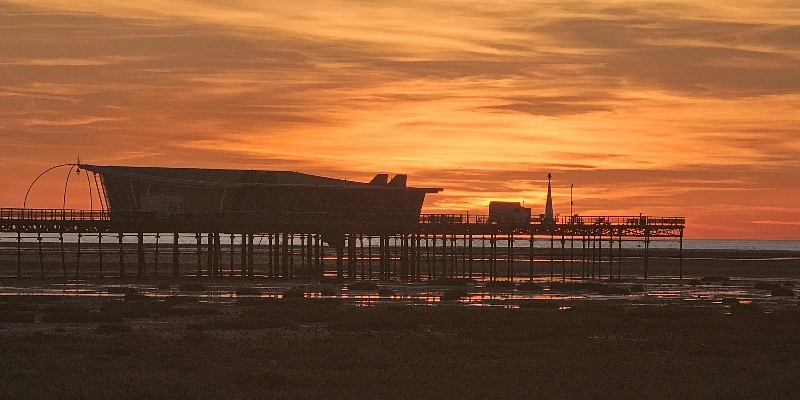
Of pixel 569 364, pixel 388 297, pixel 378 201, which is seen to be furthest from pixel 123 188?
pixel 569 364

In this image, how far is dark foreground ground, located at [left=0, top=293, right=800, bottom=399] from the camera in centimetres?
A: 2647

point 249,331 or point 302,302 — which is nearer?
point 249,331

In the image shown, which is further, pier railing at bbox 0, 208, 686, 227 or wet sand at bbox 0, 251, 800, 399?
pier railing at bbox 0, 208, 686, 227

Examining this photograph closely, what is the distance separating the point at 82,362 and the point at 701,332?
22.4 m

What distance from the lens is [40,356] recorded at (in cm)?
3081

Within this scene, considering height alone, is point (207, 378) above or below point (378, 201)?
below

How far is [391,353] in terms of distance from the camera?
32844 mm

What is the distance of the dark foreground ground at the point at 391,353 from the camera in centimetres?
2647

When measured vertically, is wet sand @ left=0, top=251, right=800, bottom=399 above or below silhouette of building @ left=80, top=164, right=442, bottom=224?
below

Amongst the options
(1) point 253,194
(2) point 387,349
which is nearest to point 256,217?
(1) point 253,194


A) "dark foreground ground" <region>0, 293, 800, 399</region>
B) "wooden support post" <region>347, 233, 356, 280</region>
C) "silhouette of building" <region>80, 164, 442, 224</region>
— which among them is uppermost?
"silhouette of building" <region>80, 164, 442, 224</region>

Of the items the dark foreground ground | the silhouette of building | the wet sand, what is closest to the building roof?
the silhouette of building

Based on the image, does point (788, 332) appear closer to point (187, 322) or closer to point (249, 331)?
point (249, 331)

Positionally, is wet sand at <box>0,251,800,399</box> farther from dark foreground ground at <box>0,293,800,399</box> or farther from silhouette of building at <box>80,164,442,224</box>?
silhouette of building at <box>80,164,442,224</box>
